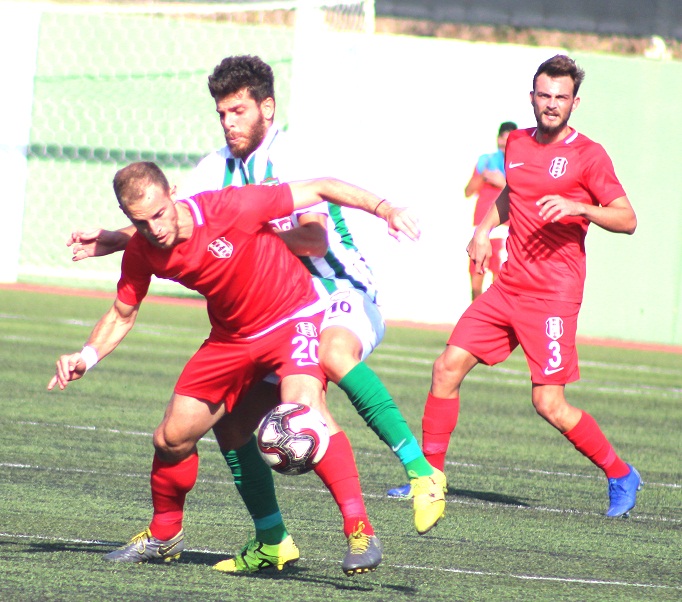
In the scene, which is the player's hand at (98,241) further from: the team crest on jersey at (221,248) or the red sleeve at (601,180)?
the red sleeve at (601,180)

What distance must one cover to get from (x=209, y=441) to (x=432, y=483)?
3930 mm

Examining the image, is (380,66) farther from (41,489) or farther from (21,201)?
(41,489)

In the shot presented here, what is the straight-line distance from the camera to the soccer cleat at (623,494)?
6836 millimetres

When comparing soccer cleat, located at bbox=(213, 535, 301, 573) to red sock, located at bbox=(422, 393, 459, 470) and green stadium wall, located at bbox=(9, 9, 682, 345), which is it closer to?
red sock, located at bbox=(422, 393, 459, 470)

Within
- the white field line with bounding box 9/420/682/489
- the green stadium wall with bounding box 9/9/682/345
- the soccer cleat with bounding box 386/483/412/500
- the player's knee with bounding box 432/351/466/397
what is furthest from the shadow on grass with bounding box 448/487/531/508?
the green stadium wall with bounding box 9/9/682/345

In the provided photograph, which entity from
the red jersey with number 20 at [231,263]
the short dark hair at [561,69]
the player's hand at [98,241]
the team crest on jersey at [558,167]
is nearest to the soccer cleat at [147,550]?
the red jersey with number 20 at [231,263]

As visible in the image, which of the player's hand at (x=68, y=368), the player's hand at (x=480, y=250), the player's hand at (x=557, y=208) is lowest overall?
the player's hand at (x=68, y=368)

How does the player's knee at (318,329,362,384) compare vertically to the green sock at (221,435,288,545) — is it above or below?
above

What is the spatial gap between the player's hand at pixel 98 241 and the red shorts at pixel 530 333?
85.2 inches

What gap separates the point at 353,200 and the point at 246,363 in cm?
72

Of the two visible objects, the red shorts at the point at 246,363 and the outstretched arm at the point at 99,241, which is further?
the outstretched arm at the point at 99,241

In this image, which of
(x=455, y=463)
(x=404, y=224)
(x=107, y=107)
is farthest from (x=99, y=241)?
(x=107, y=107)

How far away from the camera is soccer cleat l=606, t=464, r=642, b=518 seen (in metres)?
6.84

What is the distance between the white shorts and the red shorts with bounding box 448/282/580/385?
1.32 metres
